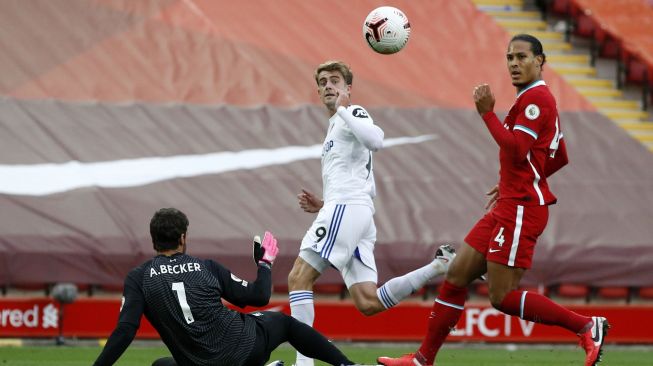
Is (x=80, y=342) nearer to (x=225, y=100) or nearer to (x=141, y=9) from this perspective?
(x=225, y=100)

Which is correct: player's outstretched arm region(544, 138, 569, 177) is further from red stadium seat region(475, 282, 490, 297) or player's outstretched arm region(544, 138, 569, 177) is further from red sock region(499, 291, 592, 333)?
red stadium seat region(475, 282, 490, 297)

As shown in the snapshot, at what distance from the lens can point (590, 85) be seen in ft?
57.3

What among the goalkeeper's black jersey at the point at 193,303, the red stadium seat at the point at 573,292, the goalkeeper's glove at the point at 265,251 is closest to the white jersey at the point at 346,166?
the goalkeeper's glove at the point at 265,251

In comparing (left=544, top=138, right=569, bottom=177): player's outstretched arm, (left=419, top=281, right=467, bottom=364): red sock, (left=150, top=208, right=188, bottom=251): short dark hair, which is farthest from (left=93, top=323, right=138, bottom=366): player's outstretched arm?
(left=544, top=138, right=569, bottom=177): player's outstretched arm

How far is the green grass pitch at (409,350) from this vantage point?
988 cm

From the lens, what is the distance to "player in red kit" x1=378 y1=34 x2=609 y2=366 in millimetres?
7039

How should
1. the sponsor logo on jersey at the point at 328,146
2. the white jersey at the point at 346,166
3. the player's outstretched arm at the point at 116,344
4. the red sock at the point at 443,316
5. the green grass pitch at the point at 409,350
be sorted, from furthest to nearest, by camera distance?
the green grass pitch at the point at 409,350
the sponsor logo on jersey at the point at 328,146
the white jersey at the point at 346,166
the red sock at the point at 443,316
the player's outstretched arm at the point at 116,344

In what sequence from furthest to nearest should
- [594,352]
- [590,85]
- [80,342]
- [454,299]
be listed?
[590,85] → [80,342] → [454,299] → [594,352]

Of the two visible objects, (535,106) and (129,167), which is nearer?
(535,106)

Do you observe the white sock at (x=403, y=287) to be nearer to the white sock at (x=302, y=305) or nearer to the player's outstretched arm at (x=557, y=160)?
the white sock at (x=302, y=305)

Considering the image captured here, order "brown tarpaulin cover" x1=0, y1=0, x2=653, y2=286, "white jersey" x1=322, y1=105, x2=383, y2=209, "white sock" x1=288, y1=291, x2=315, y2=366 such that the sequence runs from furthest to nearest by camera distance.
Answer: "brown tarpaulin cover" x1=0, y1=0, x2=653, y2=286
"white jersey" x1=322, y1=105, x2=383, y2=209
"white sock" x1=288, y1=291, x2=315, y2=366

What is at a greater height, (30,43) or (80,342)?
(30,43)

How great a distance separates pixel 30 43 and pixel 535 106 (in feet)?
27.5

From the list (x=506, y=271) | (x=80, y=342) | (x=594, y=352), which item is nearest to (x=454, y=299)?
(x=506, y=271)
